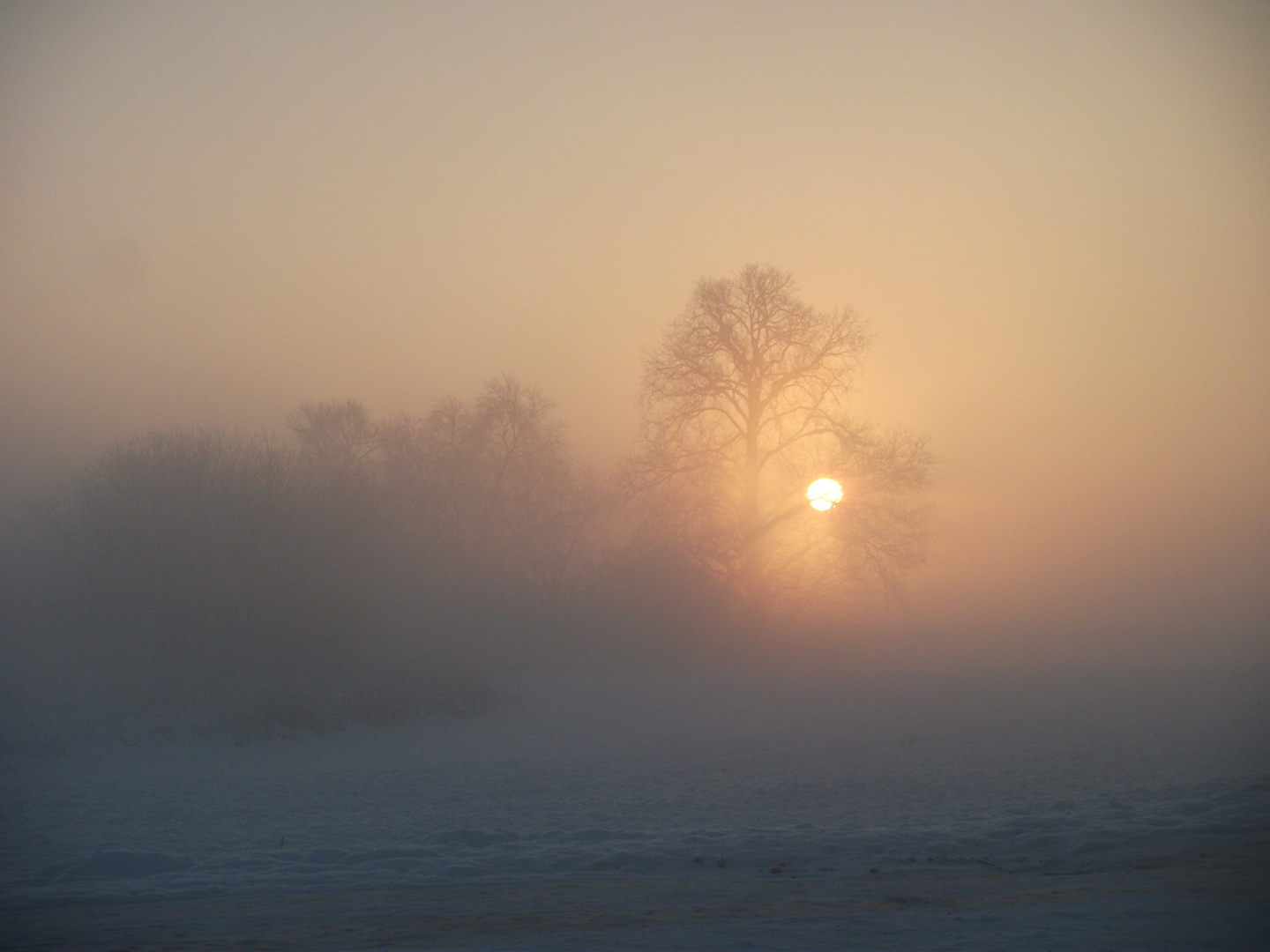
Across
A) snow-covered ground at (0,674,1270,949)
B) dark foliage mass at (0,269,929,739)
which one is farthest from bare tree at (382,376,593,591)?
snow-covered ground at (0,674,1270,949)

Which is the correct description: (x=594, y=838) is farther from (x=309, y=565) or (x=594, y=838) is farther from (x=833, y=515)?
(x=833, y=515)

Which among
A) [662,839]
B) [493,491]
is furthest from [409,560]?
[662,839]

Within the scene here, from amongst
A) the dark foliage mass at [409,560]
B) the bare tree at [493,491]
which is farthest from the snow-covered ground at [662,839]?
the bare tree at [493,491]

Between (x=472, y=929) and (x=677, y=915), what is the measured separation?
1.33 metres

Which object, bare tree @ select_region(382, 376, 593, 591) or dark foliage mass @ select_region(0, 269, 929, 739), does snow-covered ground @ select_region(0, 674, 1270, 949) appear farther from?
bare tree @ select_region(382, 376, 593, 591)

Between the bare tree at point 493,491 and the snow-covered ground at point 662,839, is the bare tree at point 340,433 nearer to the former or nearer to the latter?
the bare tree at point 493,491

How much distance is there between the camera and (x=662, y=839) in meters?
7.63

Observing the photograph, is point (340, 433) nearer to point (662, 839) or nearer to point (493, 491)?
point (493, 491)

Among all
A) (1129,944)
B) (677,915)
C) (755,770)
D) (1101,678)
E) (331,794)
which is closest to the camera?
(1129,944)

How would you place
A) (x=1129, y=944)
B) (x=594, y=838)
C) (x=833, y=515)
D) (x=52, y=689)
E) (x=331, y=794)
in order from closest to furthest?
1. (x=1129, y=944)
2. (x=594, y=838)
3. (x=331, y=794)
4. (x=52, y=689)
5. (x=833, y=515)

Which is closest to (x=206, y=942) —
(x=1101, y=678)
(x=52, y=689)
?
(x=52, y=689)

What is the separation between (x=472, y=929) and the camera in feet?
17.9

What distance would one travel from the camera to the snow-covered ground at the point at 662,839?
541 centimetres

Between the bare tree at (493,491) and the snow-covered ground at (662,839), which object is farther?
the bare tree at (493,491)
